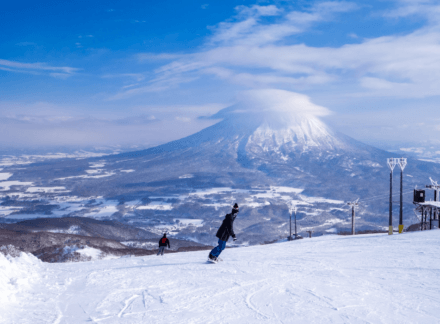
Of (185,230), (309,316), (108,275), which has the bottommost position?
(185,230)

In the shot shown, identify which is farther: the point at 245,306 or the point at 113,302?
the point at 113,302

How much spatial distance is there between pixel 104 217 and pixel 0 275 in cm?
11949

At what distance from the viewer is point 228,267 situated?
8.89 meters

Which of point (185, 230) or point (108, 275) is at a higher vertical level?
point (108, 275)

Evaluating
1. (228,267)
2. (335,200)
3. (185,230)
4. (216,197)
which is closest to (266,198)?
(216,197)

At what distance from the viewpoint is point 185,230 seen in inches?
4099

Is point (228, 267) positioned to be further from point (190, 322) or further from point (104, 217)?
point (104, 217)

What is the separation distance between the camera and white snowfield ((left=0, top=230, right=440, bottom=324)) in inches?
209

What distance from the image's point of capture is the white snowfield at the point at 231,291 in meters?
5.30

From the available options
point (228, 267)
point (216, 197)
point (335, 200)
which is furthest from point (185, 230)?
point (228, 267)

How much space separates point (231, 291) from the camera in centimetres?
660

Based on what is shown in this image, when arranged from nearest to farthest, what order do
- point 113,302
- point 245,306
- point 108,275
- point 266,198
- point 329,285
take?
point 245,306
point 113,302
point 329,285
point 108,275
point 266,198

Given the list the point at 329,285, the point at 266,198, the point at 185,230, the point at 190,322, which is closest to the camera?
the point at 190,322

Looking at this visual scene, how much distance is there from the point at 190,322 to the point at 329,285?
10.5 feet
